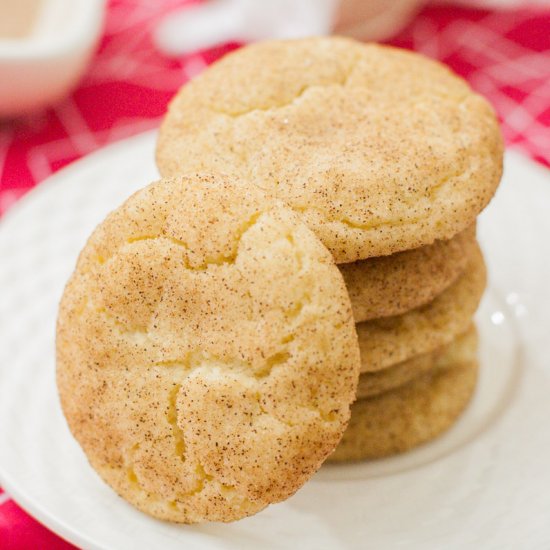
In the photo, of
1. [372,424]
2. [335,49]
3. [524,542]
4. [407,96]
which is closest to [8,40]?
[335,49]

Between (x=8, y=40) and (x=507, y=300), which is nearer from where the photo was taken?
Result: (x=507, y=300)

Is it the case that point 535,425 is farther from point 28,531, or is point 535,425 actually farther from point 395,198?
point 28,531

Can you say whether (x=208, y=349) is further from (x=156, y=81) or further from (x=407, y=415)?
(x=156, y=81)

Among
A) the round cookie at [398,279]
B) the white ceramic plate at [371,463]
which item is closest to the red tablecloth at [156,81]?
the white ceramic plate at [371,463]

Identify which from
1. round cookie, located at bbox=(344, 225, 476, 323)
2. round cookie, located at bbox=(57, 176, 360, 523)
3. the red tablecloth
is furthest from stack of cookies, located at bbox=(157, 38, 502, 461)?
the red tablecloth

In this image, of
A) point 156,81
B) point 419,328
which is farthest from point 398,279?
point 156,81

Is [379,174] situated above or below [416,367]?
above
